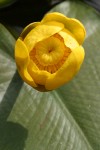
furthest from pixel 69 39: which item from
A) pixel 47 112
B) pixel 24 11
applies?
pixel 24 11

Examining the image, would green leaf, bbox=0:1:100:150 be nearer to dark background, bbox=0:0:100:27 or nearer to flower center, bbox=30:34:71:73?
flower center, bbox=30:34:71:73

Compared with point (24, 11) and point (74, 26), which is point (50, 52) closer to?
point (74, 26)

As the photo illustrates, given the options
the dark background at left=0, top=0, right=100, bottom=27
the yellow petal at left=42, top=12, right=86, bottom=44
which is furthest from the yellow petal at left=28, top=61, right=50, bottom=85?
the dark background at left=0, top=0, right=100, bottom=27

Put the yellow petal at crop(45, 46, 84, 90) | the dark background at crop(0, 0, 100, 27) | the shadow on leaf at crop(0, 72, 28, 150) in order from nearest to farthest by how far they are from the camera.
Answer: the yellow petal at crop(45, 46, 84, 90), the shadow on leaf at crop(0, 72, 28, 150), the dark background at crop(0, 0, 100, 27)

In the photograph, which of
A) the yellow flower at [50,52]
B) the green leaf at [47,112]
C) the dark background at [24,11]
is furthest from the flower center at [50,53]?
the dark background at [24,11]

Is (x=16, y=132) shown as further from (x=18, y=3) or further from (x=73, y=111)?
(x=18, y=3)
